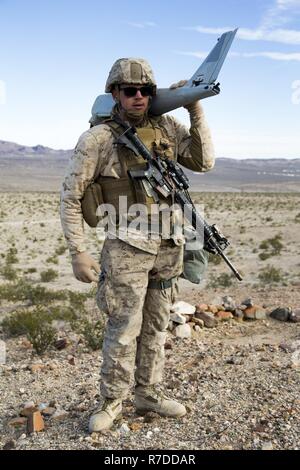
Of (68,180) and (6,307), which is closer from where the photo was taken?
(68,180)

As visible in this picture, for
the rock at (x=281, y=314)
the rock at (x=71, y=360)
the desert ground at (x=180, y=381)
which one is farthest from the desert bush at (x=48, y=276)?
the rock at (x=71, y=360)

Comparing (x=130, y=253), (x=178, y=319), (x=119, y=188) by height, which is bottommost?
(x=178, y=319)

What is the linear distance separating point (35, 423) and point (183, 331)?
2.71 metres

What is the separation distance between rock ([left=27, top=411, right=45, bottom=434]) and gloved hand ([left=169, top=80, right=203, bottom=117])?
89.1 inches

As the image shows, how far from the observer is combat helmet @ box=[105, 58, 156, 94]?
10.6 ft

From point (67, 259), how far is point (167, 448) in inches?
496

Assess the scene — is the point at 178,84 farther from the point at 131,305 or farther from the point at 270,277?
the point at 270,277

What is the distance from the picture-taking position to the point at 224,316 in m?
6.86

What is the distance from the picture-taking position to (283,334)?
6379 mm

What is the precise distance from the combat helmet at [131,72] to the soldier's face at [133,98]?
4 centimetres

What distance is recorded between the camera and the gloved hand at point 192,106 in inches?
132

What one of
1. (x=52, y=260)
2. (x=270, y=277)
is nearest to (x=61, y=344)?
(x=270, y=277)
